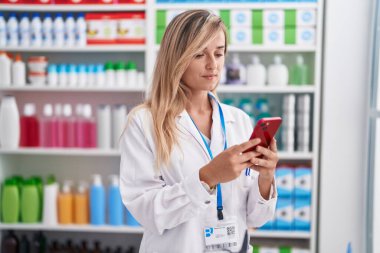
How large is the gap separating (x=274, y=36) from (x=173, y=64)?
189 centimetres

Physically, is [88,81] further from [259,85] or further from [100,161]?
[259,85]

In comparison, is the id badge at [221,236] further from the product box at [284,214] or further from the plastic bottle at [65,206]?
the plastic bottle at [65,206]

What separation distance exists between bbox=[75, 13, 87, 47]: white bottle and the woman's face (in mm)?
2009

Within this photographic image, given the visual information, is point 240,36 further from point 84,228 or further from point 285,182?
point 84,228

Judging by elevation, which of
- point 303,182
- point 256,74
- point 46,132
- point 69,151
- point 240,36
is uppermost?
point 240,36

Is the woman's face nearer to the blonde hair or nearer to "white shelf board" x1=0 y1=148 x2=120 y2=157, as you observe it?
the blonde hair

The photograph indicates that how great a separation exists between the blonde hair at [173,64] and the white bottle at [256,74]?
1747 mm

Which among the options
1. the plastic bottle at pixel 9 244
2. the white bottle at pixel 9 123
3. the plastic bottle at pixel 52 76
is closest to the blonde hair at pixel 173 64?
the plastic bottle at pixel 52 76

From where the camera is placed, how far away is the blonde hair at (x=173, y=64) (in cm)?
155

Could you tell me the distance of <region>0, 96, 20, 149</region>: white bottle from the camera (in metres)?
3.42

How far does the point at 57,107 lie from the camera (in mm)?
3418

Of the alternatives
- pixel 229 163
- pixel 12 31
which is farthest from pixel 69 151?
pixel 229 163

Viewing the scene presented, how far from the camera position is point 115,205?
344 centimetres

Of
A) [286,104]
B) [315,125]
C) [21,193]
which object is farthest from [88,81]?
[315,125]
